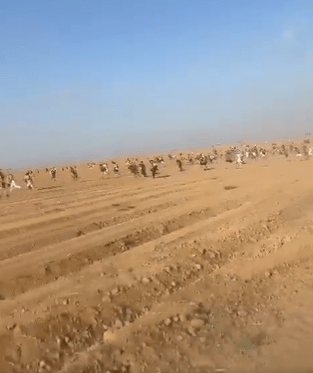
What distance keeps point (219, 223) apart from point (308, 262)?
9.52 ft

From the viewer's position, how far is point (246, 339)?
5180 mm

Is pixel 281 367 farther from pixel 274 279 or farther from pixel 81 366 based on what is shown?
pixel 274 279

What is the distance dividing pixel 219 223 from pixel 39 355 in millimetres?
6424

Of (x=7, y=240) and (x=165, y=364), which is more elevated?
(x=7, y=240)

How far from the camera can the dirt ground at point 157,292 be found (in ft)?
15.7

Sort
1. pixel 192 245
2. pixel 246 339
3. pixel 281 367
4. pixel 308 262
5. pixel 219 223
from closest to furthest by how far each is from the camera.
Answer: pixel 281 367, pixel 246 339, pixel 308 262, pixel 192 245, pixel 219 223

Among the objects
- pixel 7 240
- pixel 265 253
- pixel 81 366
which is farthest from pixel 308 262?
pixel 7 240

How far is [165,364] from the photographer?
183 inches

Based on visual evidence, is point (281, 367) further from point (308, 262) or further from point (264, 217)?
point (264, 217)

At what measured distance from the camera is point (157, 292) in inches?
255

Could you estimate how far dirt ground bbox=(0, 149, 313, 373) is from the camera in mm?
4789

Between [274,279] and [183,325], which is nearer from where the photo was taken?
[183,325]

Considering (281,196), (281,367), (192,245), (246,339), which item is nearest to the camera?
(281,367)

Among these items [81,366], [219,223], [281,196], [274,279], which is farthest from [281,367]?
[281,196]
